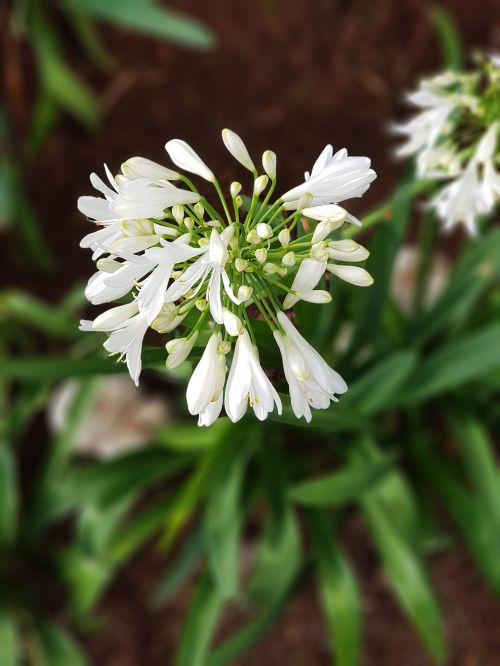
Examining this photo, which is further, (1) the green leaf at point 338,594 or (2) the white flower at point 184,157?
(1) the green leaf at point 338,594

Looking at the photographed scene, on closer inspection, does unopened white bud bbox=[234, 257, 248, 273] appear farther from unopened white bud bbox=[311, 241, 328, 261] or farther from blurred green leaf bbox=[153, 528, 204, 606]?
blurred green leaf bbox=[153, 528, 204, 606]

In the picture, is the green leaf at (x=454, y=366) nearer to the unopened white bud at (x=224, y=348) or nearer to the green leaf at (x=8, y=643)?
the unopened white bud at (x=224, y=348)

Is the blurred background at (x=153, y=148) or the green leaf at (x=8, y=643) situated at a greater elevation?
the blurred background at (x=153, y=148)

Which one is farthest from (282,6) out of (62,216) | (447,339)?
(447,339)

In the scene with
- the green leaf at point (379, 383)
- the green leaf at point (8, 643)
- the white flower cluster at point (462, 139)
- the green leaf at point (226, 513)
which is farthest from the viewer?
the green leaf at point (8, 643)

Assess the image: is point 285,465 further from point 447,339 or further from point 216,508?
point 447,339

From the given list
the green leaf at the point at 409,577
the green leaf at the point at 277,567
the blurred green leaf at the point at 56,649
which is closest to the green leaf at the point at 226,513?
the green leaf at the point at 277,567

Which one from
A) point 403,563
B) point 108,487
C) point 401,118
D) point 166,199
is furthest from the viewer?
point 401,118

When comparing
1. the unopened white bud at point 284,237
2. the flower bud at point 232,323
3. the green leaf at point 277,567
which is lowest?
the green leaf at point 277,567
